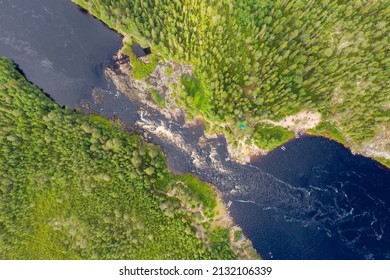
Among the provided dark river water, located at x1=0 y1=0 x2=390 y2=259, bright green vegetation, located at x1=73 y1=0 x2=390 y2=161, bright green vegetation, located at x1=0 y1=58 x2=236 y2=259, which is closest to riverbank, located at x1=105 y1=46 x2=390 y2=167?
dark river water, located at x1=0 y1=0 x2=390 y2=259

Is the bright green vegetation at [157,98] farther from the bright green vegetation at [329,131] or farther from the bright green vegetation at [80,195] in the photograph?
the bright green vegetation at [329,131]

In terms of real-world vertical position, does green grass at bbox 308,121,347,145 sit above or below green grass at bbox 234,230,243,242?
above

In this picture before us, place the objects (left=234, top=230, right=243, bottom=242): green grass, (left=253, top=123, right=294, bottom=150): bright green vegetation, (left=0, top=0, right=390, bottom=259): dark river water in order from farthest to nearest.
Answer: (left=0, top=0, right=390, bottom=259): dark river water → (left=234, top=230, right=243, bottom=242): green grass → (left=253, top=123, right=294, bottom=150): bright green vegetation

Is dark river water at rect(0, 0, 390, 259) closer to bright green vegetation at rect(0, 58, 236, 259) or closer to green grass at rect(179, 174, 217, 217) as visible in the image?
green grass at rect(179, 174, 217, 217)

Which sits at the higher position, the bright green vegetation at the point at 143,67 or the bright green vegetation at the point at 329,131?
the bright green vegetation at the point at 329,131

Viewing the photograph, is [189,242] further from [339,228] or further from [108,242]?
[339,228]

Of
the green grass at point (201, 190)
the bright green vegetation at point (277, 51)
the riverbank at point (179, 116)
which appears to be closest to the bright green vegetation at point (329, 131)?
the riverbank at point (179, 116)
